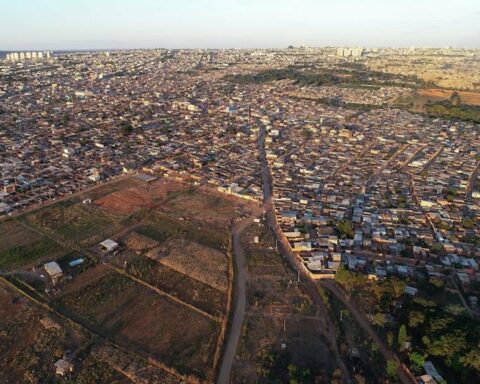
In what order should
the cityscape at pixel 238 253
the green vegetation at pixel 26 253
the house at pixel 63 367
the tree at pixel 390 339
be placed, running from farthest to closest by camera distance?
1. the green vegetation at pixel 26 253
2. the tree at pixel 390 339
3. the cityscape at pixel 238 253
4. the house at pixel 63 367

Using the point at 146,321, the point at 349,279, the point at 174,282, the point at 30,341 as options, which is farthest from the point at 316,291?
the point at 30,341

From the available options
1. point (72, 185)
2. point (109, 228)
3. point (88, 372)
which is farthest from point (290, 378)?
point (72, 185)

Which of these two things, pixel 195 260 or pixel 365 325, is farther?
pixel 195 260

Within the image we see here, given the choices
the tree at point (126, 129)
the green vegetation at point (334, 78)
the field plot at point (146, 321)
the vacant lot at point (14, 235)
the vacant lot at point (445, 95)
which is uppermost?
the green vegetation at point (334, 78)

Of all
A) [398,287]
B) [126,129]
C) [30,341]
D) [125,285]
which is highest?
[126,129]

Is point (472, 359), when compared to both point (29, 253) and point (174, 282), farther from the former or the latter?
point (29, 253)

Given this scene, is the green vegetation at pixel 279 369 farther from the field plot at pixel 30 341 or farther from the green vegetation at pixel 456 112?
the green vegetation at pixel 456 112

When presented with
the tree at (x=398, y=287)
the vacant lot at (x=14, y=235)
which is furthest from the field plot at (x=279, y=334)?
the vacant lot at (x=14, y=235)
